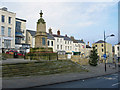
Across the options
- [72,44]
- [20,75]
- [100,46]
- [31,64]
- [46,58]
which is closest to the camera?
[20,75]

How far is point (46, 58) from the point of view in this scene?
74.0ft

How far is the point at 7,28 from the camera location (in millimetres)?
35469

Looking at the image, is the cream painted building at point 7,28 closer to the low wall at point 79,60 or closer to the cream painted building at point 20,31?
the cream painted building at point 20,31

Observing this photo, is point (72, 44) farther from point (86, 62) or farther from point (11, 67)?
point (11, 67)

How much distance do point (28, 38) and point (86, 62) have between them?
71.4ft

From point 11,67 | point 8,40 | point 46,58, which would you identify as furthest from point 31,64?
point 8,40

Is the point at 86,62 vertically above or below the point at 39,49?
below

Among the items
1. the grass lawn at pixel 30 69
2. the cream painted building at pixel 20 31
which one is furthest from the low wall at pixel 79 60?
the cream painted building at pixel 20 31

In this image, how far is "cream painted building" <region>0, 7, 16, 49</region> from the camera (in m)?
34.1

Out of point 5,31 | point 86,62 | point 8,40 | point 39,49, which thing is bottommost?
point 86,62

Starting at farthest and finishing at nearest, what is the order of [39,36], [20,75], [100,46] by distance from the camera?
1. [100,46]
2. [39,36]
3. [20,75]

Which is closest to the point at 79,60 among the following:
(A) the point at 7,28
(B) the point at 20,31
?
(B) the point at 20,31

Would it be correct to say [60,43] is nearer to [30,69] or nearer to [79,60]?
[79,60]

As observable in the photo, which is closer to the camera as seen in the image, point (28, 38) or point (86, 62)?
point (86, 62)
